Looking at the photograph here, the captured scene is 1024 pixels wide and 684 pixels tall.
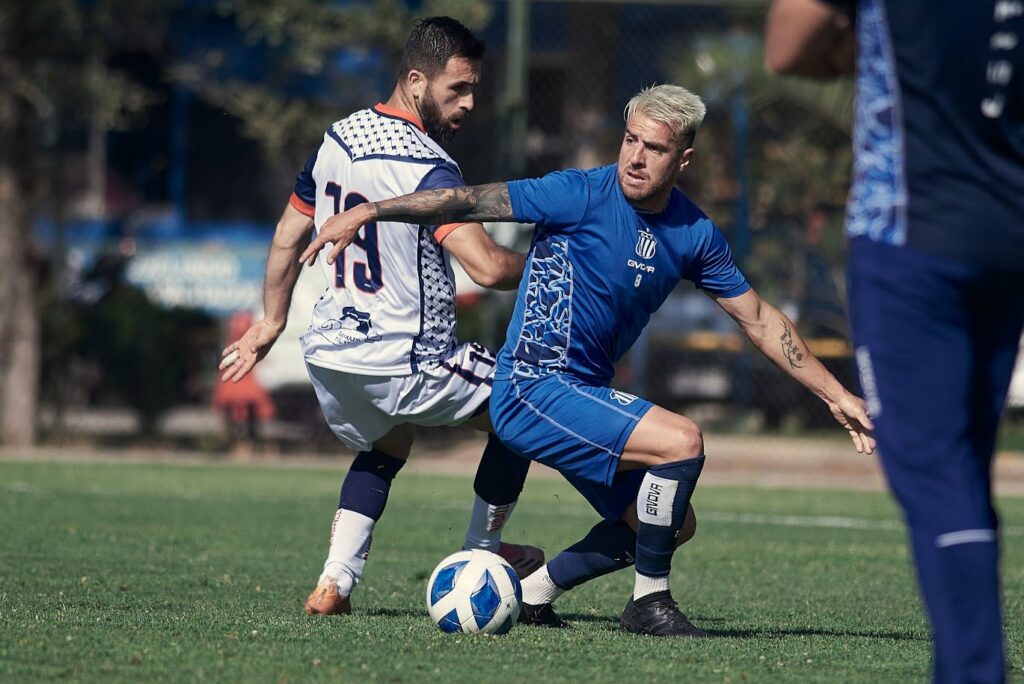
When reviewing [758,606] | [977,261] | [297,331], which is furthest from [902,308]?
[297,331]

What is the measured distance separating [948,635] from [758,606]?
321 cm

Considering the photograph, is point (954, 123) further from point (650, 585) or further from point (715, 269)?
point (650, 585)

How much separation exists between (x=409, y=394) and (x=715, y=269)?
1158mm

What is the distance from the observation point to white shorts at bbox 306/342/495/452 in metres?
5.52

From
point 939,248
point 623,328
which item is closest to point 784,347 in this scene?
point 623,328

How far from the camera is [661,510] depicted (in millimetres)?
5121

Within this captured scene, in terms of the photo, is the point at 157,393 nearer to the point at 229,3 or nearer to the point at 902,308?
the point at 229,3

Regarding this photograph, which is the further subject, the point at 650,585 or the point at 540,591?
the point at 540,591

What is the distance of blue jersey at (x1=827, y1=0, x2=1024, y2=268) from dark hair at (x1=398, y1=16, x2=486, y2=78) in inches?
103

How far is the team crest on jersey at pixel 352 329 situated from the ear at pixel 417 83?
83 cm

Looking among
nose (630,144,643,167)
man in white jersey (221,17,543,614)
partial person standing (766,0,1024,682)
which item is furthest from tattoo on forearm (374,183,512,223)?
partial person standing (766,0,1024,682)

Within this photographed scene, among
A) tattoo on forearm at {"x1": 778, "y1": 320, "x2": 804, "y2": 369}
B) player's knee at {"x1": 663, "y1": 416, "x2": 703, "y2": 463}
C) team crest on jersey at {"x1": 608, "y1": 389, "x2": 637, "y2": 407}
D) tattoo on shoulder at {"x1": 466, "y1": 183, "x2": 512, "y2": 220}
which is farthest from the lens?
tattoo on forearm at {"x1": 778, "y1": 320, "x2": 804, "y2": 369}

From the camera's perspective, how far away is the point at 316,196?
226 inches

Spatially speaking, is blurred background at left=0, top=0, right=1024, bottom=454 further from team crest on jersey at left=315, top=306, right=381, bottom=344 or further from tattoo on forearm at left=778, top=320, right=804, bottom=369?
tattoo on forearm at left=778, top=320, right=804, bottom=369
